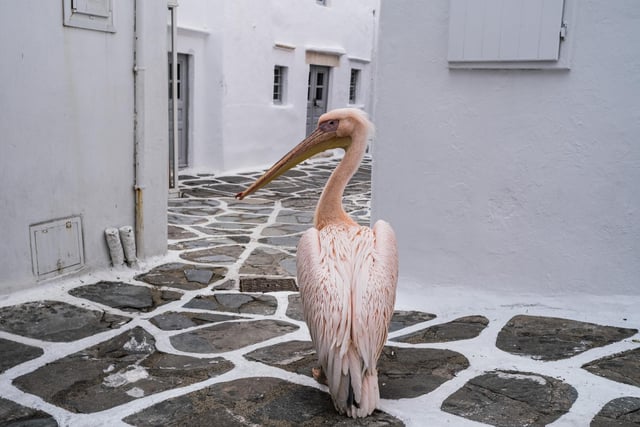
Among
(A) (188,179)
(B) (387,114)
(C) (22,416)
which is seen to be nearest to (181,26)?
(A) (188,179)

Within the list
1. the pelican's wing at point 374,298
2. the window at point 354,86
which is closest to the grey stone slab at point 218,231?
the pelican's wing at point 374,298

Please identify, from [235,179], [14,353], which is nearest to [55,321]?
[14,353]

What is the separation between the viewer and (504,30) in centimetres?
436

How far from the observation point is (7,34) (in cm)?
461

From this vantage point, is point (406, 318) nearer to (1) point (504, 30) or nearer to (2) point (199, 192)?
(1) point (504, 30)

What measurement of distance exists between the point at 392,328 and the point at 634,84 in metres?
2.31

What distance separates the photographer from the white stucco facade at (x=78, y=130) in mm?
4746

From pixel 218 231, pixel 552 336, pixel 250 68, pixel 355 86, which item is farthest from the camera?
pixel 355 86

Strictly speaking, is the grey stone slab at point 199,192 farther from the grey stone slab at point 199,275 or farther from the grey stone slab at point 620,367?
the grey stone slab at point 620,367

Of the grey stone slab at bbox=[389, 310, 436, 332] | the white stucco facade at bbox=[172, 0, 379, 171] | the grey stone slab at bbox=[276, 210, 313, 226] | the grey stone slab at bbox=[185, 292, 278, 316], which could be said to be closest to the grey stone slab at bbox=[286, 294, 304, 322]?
the grey stone slab at bbox=[185, 292, 278, 316]

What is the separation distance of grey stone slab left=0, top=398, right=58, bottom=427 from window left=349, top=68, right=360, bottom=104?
1516 cm

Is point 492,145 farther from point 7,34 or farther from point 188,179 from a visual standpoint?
point 188,179

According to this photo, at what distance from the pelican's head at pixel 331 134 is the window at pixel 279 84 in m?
10.8

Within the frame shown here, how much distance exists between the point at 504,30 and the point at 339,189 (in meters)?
1.67
